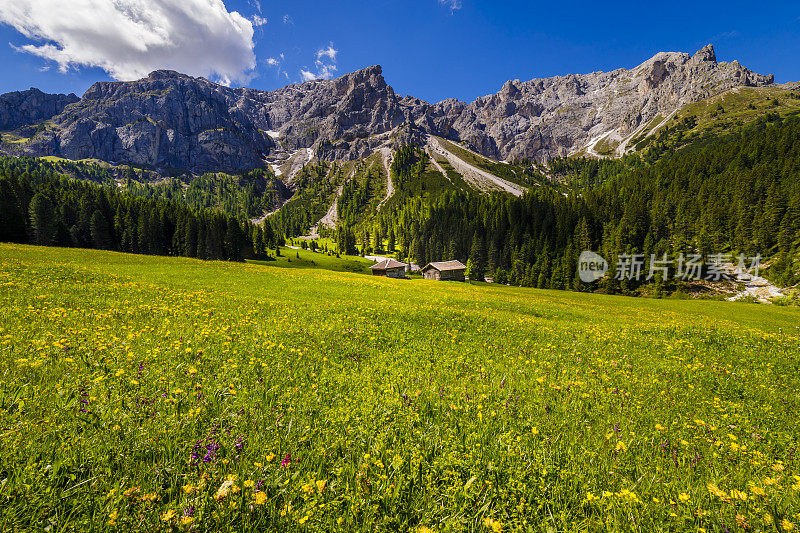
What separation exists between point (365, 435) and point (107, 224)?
111514 millimetres

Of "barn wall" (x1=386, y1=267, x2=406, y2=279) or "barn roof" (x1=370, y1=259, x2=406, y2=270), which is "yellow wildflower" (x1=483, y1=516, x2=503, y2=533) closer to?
"barn roof" (x1=370, y1=259, x2=406, y2=270)

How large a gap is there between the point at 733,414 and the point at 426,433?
6.82 meters

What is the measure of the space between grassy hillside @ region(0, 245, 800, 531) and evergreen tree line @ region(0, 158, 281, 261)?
9389 centimetres

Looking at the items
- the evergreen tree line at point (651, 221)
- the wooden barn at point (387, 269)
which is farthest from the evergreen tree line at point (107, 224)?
the evergreen tree line at point (651, 221)

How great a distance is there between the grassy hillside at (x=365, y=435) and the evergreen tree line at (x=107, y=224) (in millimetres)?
93894

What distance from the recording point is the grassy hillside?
293cm

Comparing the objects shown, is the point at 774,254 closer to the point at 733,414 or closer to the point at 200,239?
the point at 733,414

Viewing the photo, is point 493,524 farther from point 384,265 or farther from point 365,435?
point 384,265

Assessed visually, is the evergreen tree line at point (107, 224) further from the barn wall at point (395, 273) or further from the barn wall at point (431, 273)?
the barn wall at point (431, 273)

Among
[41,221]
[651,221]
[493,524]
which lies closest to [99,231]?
[41,221]

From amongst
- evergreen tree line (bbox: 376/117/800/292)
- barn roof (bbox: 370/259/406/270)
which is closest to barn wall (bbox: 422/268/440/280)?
barn roof (bbox: 370/259/406/270)

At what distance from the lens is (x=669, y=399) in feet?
21.5

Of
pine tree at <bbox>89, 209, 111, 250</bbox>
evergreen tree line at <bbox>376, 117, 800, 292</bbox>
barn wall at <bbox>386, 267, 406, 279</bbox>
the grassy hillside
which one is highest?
evergreen tree line at <bbox>376, 117, 800, 292</bbox>

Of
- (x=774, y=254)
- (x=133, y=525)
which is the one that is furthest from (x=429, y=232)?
(x=133, y=525)
